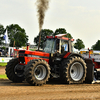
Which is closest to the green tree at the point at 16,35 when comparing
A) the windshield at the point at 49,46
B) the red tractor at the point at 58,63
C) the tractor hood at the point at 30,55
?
the red tractor at the point at 58,63

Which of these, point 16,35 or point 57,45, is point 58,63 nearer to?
point 57,45

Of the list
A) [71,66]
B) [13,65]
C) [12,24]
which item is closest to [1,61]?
[13,65]

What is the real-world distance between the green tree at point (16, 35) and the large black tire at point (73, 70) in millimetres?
47789

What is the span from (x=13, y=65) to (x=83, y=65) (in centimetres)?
328

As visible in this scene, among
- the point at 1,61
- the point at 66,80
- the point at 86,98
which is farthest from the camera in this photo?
the point at 1,61

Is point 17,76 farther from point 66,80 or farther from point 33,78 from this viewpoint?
point 66,80

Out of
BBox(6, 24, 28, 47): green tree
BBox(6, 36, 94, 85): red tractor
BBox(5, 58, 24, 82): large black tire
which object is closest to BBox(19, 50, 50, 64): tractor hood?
BBox(6, 36, 94, 85): red tractor

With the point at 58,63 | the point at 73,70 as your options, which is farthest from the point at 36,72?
the point at 73,70

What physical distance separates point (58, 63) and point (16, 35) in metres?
51.7

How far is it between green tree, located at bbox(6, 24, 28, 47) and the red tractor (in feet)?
155

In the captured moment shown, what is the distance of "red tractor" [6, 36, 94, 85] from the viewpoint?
7.93m

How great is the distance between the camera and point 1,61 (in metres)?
22.6

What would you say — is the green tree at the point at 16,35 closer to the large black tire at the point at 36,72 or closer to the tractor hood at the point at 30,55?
the tractor hood at the point at 30,55

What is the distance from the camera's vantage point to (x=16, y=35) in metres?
58.5
